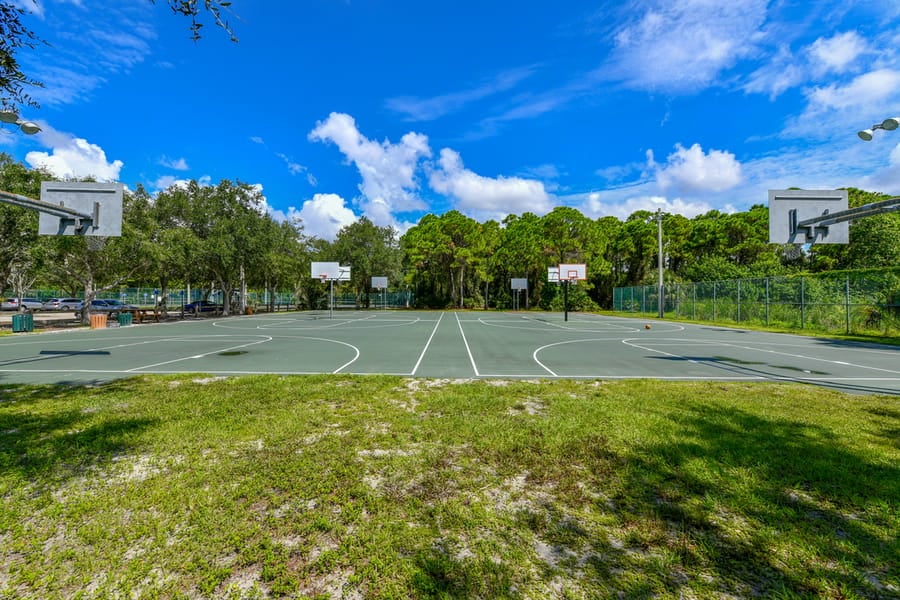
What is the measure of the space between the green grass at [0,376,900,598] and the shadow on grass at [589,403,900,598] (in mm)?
16

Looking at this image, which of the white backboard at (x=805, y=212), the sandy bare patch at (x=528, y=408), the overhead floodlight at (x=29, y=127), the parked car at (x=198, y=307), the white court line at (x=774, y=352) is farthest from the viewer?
the parked car at (x=198, y=307)

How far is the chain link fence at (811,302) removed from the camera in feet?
56.1

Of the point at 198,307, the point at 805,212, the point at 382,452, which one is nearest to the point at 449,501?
the point at 382,452

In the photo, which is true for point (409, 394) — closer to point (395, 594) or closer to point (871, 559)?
point (395, 594)

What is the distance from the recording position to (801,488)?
311cm

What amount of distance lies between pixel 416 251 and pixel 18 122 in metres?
42.4

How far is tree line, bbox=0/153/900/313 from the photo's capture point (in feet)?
71.8

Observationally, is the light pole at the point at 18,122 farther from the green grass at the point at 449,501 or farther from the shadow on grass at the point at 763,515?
the shadow on grass at the point at 763,515

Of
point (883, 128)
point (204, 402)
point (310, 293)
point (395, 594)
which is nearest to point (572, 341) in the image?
point (883, 128)

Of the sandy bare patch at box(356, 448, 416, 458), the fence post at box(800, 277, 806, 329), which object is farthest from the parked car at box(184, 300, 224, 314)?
the fence post at box(800, 277, 806, 329)

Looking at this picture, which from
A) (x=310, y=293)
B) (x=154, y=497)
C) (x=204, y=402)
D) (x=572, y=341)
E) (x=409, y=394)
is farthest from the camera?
(x=310, y=293)

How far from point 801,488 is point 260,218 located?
3623cm

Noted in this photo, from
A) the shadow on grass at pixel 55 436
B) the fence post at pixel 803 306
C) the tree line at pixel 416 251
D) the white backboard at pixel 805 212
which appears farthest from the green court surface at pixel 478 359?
the tree line at pixel 416 251

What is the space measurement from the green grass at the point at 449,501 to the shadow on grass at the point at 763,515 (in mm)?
16
